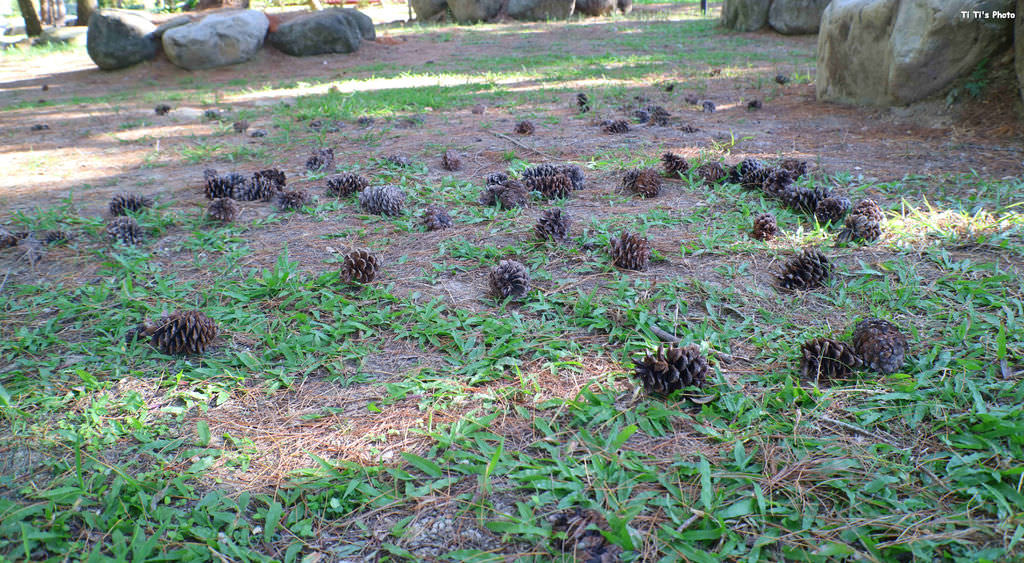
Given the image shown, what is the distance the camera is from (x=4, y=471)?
1.66 m

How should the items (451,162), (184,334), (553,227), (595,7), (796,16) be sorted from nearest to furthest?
(184,334) < (553,227) < (451,162) < (796,16) < (595,7)

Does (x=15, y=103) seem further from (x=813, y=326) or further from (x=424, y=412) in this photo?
(x=813, y=326)

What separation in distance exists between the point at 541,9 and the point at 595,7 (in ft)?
4.97

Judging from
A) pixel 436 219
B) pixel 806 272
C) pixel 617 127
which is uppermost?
pixel 617 127

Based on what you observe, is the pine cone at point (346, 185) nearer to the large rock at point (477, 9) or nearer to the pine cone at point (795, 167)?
the pine cone at point (795, 167)

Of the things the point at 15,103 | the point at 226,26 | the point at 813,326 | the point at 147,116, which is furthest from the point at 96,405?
the point at 226,26

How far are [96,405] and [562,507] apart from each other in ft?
5.09

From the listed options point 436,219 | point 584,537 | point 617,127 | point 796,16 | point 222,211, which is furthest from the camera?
point 796,16

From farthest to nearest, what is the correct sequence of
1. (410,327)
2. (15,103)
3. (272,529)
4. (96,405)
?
(15,103) < (410,327) < (96,405) < (272,529)

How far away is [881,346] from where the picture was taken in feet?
6.20

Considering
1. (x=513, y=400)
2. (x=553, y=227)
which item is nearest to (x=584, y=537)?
(x=513, y=400)

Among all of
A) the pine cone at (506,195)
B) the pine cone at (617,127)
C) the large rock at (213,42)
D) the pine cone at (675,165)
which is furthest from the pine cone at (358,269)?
the large rock at (213,42)

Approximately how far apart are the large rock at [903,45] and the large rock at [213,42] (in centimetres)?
989

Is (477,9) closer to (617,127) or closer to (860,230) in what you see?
(617,127)
